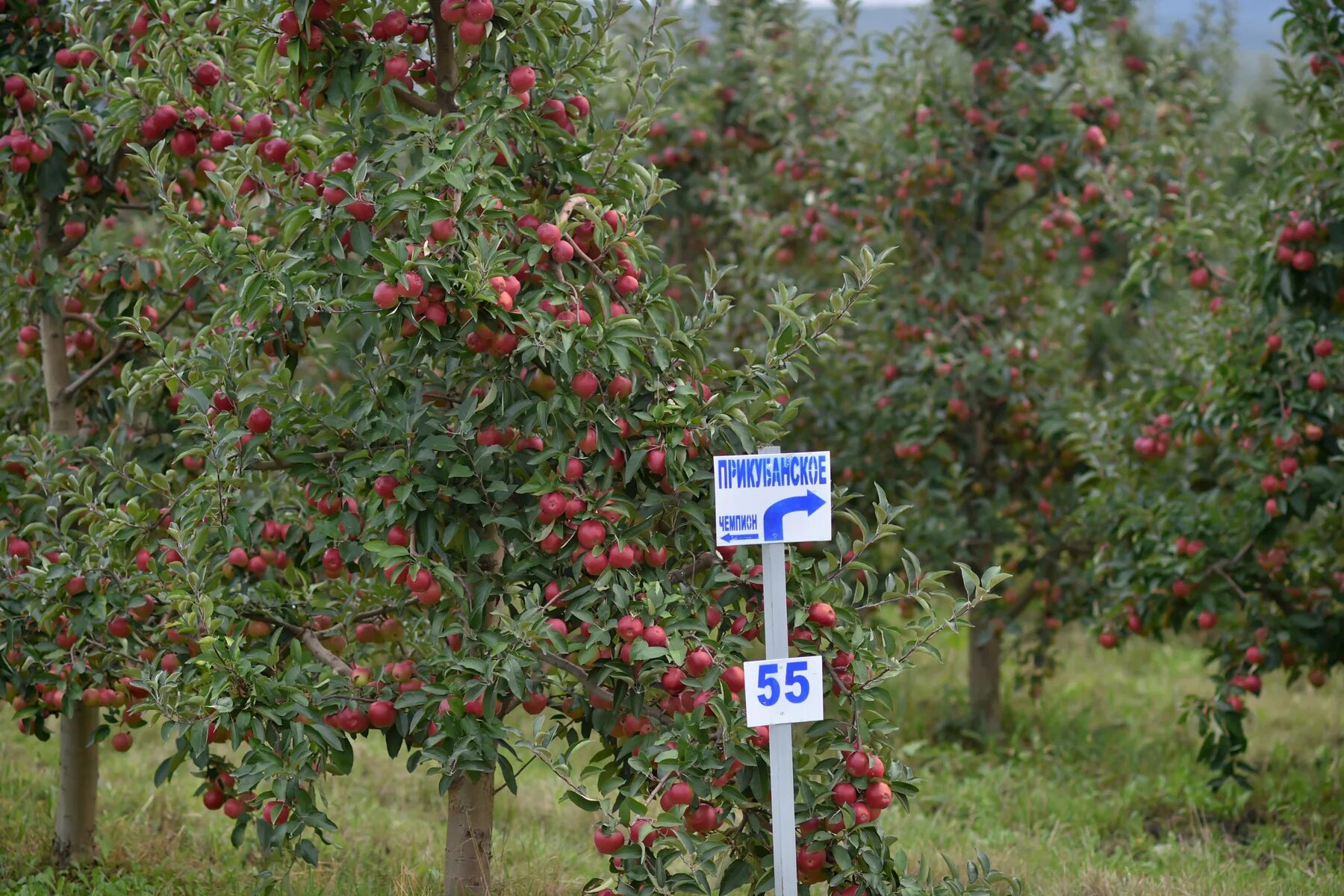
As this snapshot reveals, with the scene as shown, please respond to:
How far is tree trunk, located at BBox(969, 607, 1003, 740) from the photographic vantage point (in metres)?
6.25

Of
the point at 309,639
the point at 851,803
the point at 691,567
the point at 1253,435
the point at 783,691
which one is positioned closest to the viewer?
the point at 783,691

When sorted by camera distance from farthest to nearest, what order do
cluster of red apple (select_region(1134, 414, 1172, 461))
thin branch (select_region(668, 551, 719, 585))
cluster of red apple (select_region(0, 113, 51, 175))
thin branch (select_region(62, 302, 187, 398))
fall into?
cluster of red apple (select_region(1134, 414, 1172, 461))
thin branch (select_region(62, 302, 187, 398))
cluster of red apple (select_region(0, 113, 51, 175))
thin branch (select_region(668, 551, 719, 585))

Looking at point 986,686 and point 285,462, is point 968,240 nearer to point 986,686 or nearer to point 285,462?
point 986,686

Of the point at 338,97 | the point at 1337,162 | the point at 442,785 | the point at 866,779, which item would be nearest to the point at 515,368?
the point at 338,97

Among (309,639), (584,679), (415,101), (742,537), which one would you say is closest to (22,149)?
(415,101)

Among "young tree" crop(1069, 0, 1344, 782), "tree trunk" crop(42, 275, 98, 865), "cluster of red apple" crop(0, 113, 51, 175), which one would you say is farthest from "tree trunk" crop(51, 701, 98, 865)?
"young tree" crop(1069, 0, 1344, 782)

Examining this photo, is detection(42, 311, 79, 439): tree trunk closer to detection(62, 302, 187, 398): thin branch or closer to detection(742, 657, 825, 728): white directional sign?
detection(62, 302, 187, 398): thin branch

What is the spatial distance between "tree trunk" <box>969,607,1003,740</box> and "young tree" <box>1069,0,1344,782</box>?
3.22 feet

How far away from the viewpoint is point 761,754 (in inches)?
112

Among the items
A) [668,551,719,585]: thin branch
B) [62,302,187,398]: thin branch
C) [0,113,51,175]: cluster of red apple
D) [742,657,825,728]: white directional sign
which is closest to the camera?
[742,657,825,728]: white directional sign

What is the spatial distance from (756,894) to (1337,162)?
3.38m

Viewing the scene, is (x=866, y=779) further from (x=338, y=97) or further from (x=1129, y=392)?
(x=1129, y=392)

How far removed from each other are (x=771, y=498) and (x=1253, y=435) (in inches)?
109

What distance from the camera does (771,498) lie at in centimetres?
272
